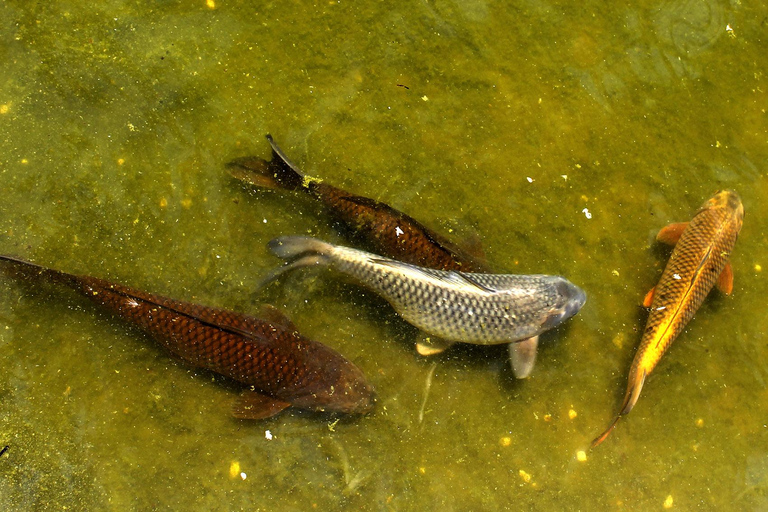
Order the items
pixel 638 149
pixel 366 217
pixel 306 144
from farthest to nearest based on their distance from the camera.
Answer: pixel 638 149, pixel 306 144, pixel 366 217

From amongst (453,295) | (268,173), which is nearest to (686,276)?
(453,295)

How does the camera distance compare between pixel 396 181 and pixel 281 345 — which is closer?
pixel 281 345

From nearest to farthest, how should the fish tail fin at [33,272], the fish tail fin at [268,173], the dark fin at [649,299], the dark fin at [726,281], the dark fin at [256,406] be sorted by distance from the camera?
the fish tail fin at [33,272]
the dark fin at [256,406]
the fish tail fin at [268,173]
the dark fin at [649,299]
the dark fin at [726,281]

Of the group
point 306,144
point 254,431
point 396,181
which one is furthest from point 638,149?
point 254,431

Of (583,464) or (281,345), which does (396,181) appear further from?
(583,464)

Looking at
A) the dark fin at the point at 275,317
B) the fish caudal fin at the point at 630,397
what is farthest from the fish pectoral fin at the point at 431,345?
the fish caudal fin at the point at 630,397

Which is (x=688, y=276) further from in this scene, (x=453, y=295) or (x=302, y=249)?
(x=302, y=249)

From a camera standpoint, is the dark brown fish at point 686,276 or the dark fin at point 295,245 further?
the dark brown fish at point 686,276

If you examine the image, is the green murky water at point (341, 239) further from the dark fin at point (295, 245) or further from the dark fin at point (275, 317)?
the dark fin at point (295, 245)
